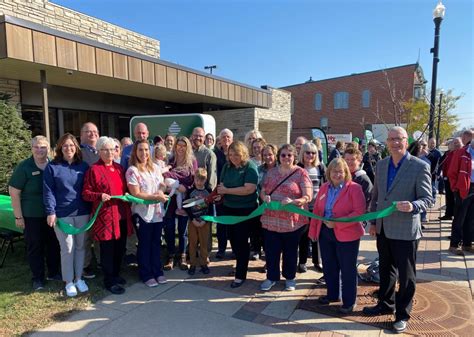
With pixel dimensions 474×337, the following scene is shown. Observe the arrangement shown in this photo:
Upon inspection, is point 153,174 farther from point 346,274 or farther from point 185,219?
point 346,274

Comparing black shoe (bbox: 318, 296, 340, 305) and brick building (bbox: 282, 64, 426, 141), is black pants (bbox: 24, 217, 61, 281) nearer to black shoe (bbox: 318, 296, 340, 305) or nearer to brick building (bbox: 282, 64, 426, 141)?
black shoe (bbox: 318, 296, 340, 305)

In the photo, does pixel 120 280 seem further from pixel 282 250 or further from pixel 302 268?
pixel 302 268

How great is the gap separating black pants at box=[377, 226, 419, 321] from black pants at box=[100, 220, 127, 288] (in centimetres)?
292

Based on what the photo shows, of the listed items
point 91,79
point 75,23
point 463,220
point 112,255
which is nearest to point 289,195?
point 112,255

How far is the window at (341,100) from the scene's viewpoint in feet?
132

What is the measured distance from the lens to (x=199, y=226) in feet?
14.8

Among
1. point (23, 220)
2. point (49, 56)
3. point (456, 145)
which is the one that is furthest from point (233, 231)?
point (456, 145)

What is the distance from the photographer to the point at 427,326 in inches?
127

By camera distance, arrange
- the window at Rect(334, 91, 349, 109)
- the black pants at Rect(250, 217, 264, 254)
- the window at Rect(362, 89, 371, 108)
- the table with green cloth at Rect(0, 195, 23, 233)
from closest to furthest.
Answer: the table with green cloth at Rect(0, 195, 23, 233), the black pants at Rect(250, 217, 264, 254), the window at Rect(362, 89, 371, 108), the window at Rect(334, 91, 349, 109)

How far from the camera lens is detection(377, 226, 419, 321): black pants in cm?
306

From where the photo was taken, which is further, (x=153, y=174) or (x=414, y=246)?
(x=153, y=174)

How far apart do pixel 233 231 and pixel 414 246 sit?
2040 millimetres

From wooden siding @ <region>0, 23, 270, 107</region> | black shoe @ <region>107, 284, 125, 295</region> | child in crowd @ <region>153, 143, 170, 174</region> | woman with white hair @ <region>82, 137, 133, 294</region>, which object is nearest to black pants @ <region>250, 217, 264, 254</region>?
child in crowd @ <region>153, 143, 170, 174</region>

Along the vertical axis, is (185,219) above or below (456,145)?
below
